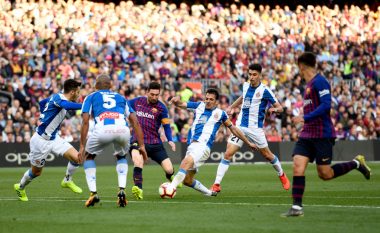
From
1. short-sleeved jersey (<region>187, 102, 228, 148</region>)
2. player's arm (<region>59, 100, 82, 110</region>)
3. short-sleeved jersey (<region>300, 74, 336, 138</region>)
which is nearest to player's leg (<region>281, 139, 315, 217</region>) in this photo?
short-sleeved jersey (<region>300, 74, 336, 138</region>)

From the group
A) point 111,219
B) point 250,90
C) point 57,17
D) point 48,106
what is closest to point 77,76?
point 57,17

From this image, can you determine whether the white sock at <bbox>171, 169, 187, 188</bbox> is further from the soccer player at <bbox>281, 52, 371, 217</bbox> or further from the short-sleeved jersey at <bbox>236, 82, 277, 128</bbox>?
the short-sleeved jersey at <bbox>236, 82, 277, 128</bbox>

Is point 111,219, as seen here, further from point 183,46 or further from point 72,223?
point 183,46

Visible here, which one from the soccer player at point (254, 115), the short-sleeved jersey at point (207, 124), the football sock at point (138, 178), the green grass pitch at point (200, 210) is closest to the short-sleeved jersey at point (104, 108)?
the green grass pitch at point (200, 210)

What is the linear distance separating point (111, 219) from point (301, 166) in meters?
2.70

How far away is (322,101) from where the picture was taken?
1283 centimetres


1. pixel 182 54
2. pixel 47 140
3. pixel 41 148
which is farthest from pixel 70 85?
pixel 182 54

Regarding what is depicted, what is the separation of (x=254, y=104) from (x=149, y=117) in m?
2.60

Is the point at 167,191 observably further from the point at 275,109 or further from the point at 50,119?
the point at 275,109

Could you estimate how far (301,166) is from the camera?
12.8 meters

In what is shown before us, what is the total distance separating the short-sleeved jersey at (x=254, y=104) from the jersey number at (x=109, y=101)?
548cm

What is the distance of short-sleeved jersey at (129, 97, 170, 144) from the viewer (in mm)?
17812

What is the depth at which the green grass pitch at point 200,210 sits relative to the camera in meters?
11.4

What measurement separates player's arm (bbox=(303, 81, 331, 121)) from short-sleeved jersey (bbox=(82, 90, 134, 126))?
10.2 feet
